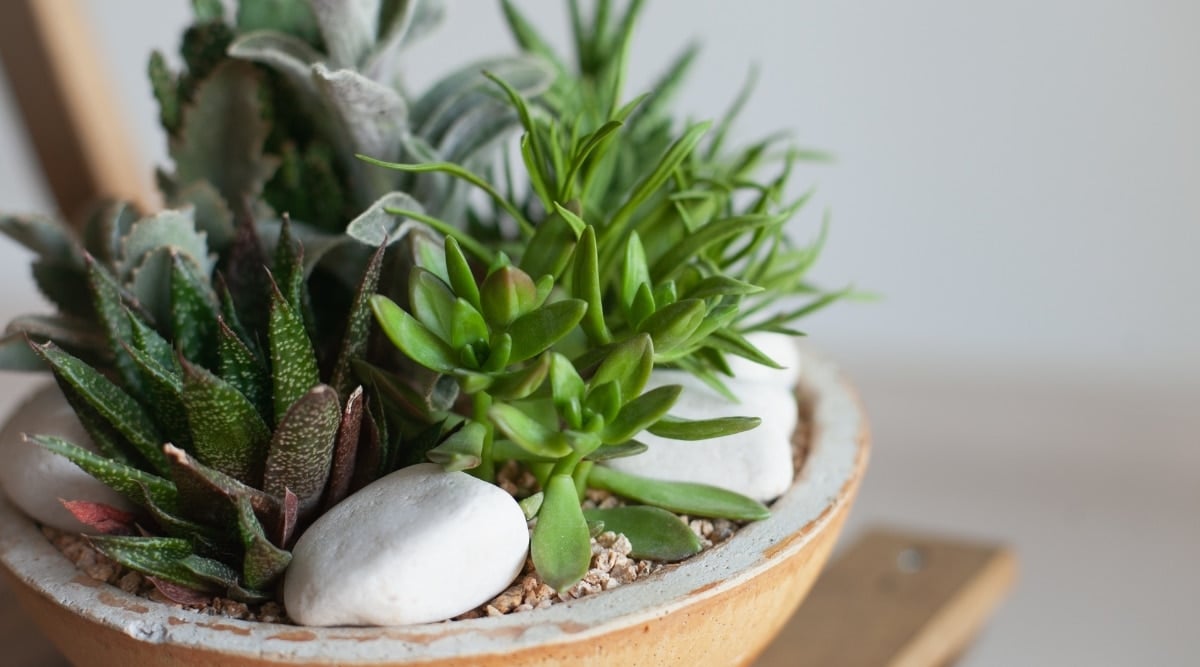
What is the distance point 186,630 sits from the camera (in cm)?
47

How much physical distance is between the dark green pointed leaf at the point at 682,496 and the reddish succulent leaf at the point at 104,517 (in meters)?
0.23

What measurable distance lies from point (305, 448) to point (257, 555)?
0.05m

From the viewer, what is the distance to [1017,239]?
1514 millimetres

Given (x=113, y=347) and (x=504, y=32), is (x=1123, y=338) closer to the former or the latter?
(x=504, y=32)

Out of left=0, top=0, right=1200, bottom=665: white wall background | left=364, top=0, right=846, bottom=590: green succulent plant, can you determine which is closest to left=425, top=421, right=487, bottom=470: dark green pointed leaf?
left=364, top=0, right=846, bottom=590: green succulent plant

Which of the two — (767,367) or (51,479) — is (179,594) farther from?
(767,367)

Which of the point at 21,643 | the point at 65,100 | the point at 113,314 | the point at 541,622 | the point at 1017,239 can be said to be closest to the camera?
the point at 541,622

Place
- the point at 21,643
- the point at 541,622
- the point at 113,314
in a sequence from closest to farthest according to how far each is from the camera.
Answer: the point at 541,622 < the point at 113,314 < the point at 21,643

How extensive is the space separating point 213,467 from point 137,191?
31.0 inches

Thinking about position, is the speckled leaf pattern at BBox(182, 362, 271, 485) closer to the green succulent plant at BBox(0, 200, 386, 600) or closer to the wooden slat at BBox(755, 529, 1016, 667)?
the green succulent plant at BBox(0, 200, 386, 600)

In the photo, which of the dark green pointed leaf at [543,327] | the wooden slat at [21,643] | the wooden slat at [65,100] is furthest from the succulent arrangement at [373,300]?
the wooden slat at [65,100]

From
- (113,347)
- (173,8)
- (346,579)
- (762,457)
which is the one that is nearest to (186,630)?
(346,579)

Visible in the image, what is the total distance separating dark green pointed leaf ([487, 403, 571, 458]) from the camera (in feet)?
1.51

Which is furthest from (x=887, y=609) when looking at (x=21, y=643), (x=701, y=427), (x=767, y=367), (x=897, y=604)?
(x=21, y=643)
